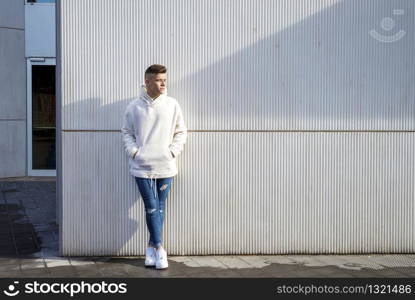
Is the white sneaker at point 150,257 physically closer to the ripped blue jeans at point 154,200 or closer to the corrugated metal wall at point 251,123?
the ripped blue jeans at point 154,200

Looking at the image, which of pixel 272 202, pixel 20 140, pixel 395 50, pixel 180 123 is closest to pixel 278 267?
pixel 272 202

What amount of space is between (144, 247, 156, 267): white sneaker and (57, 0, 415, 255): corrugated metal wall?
0.31 m

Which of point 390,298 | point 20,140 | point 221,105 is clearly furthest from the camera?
point 20,140

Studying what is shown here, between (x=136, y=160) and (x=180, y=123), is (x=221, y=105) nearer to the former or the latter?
(x=180, y=123)

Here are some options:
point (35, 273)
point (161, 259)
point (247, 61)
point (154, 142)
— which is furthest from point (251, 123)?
point (35, 273)

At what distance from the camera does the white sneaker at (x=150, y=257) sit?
19.7 ft

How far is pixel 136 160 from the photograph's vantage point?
593 centimetres

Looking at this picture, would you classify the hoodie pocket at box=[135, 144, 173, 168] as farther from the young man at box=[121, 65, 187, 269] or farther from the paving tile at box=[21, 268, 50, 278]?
the paving tile at box=[21, 268, 50, 278]

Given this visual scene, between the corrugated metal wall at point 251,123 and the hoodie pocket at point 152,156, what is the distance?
0.44m

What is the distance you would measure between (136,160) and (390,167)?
8.28 feet

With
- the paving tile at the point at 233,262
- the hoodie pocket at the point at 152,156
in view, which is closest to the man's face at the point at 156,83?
the hoodie pocket at the point at 152,156

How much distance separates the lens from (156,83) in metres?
5.86

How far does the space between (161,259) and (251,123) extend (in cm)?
158

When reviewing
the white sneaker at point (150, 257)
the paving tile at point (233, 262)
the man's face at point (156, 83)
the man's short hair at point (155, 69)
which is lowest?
the paving tile at point (233, 262)
